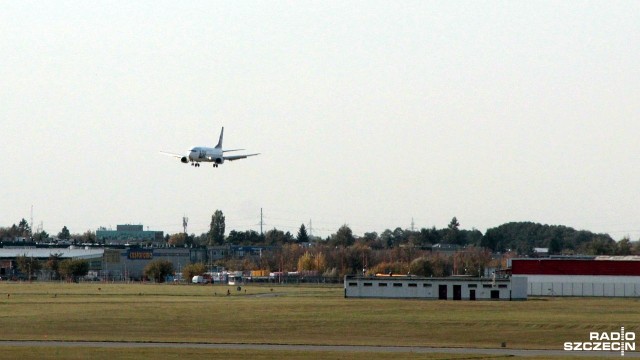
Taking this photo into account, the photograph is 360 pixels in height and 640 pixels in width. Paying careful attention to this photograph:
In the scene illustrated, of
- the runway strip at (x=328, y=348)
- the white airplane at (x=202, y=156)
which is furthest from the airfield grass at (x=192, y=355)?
the white airplane at (x=202, y=156)

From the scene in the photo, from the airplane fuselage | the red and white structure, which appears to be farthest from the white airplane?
the red and white structure

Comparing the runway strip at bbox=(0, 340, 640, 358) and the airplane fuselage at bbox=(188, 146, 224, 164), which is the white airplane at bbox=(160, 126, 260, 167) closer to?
the airplane fuselage at bbox=(188, 146, 224, 164)

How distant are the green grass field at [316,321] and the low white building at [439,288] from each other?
323cm

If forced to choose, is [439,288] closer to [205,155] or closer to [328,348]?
[205,155]

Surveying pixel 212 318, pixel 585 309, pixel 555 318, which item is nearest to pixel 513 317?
pixel 555 318

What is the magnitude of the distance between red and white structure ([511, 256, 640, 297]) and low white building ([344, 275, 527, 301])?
1312cm

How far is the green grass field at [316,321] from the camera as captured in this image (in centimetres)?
7838

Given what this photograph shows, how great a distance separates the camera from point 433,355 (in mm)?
64500

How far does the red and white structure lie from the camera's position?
147750 millimetres

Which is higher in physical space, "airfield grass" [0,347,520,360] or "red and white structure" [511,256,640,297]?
"red and white structure" [511,256,640,297]

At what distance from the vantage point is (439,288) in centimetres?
13688

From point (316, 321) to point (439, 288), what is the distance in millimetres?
44285

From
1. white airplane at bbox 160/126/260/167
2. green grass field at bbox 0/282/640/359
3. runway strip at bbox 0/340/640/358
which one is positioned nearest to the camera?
runway strip at bbox 0/340/640/358

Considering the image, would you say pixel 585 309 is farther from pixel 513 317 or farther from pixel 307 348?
pixel 307 348
